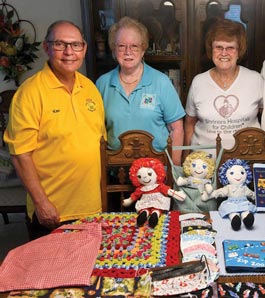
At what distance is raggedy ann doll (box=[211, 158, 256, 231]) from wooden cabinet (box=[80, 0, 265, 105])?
4.06ft

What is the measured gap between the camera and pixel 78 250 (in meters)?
1.25

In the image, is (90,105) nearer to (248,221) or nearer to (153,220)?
(153,220)

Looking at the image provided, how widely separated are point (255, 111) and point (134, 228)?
3.01 ft

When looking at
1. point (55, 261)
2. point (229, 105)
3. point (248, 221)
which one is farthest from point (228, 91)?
point (55, 261)

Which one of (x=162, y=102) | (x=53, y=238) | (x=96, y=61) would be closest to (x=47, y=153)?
(x=53, y=238)

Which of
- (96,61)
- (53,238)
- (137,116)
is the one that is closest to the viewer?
(53,238)

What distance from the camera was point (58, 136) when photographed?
5.13 ft

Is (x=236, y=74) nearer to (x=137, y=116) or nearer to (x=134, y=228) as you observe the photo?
(x=137, y=116)

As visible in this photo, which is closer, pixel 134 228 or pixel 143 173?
pixel 134 228

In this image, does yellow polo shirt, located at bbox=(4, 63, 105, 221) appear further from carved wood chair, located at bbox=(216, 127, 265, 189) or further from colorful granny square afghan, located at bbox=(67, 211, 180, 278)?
carved wood chair, located at bbox=(216, 127, 265, 189)

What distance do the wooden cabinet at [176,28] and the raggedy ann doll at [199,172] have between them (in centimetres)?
118

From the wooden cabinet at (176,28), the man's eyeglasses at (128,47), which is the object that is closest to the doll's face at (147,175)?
the man's eyeglasses at (128,47)

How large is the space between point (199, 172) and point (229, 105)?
0.48 m

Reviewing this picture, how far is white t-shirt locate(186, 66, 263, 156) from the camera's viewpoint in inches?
74.0
